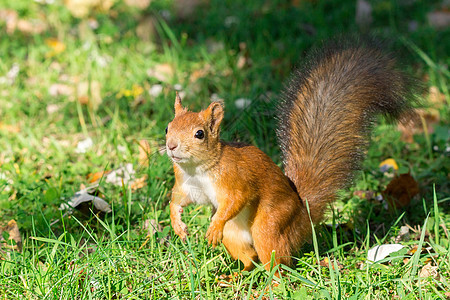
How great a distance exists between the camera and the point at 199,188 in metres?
1.83

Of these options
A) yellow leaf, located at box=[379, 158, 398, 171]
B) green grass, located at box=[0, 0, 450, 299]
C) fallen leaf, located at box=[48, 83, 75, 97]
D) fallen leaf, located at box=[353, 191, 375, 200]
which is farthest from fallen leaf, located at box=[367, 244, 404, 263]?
fallen leaf, located at box=[48, 83, 75, 97]

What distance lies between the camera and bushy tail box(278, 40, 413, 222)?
2.05 metres

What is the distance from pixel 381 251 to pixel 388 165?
0.78 m

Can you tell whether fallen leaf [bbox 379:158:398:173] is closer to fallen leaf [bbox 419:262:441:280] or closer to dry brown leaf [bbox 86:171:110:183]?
fallen leaf [bbox 419:262:441:280]

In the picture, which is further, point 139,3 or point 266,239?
point 139,3

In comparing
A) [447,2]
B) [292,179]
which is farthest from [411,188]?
[447,2]

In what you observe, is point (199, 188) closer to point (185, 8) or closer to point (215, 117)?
point (215, 117)

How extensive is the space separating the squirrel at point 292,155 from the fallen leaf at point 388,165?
1.91 feet

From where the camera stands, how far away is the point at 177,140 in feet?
5.61

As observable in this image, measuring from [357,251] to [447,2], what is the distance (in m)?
3.01

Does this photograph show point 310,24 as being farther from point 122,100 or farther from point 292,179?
point 292,179

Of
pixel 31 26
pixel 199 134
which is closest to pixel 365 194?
pixel 199 134

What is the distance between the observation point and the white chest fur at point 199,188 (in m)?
1.80

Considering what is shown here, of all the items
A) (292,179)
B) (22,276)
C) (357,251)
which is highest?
(292,179)
